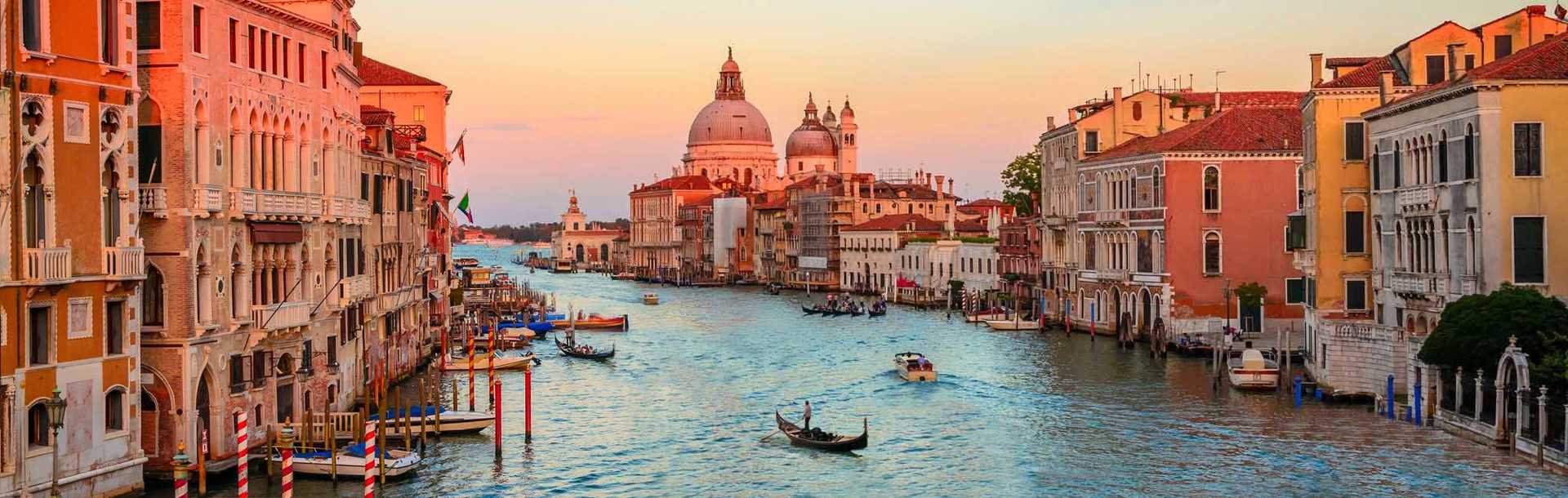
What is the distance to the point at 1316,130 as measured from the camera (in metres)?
26.8

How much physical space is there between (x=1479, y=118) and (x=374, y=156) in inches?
609

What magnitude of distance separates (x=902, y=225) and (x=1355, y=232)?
47.3 meters

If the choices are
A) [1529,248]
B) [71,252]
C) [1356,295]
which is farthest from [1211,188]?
[71,252]

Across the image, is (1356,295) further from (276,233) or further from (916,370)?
(276,233)

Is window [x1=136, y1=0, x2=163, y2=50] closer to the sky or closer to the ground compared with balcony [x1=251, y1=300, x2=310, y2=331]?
closer to the sky

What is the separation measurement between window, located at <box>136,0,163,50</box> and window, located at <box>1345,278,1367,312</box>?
17.5m

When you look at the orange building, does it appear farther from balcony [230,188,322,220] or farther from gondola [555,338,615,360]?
gondola [555,338,615,360]

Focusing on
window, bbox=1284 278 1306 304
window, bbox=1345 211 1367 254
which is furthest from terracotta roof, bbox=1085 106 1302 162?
window, bbox=1345 211 1367 254

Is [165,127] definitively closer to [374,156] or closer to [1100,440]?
[374,156]

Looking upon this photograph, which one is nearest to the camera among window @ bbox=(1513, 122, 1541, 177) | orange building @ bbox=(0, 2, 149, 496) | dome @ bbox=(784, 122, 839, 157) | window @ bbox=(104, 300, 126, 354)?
orange building @ bbox=(0, 2, 149, 496)

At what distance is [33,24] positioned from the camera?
14406 millimetres

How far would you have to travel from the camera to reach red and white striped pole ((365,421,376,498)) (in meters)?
16.7

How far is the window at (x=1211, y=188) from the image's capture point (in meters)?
38.4

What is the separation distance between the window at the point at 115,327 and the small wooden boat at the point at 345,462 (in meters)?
3.33
